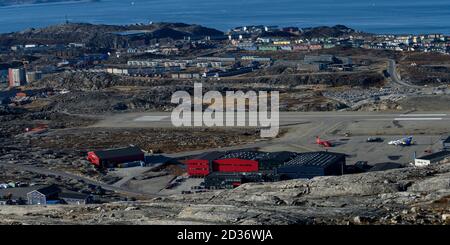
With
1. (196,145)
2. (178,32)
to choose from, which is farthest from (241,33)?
(196,145)

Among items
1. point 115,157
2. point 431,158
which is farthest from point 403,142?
point 115,157

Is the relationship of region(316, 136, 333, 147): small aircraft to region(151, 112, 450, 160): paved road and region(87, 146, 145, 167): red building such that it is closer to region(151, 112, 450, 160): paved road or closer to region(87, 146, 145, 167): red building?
region(151, 112, 450, 160): paved road

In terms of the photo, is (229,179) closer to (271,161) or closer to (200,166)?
(271,161)

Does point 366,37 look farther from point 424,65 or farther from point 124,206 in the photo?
point 124,206

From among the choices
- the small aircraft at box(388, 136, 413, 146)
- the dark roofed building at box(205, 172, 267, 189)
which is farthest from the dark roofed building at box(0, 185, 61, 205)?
the small aircraft at box(388, 136, 413, 146)

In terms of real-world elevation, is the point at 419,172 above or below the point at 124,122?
above

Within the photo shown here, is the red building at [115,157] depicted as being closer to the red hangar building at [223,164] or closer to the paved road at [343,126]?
the paved road at [343,126]

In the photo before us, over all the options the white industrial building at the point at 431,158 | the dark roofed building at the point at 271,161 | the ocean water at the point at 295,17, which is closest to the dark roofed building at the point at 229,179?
the dark roofed building at the point at 271,161
